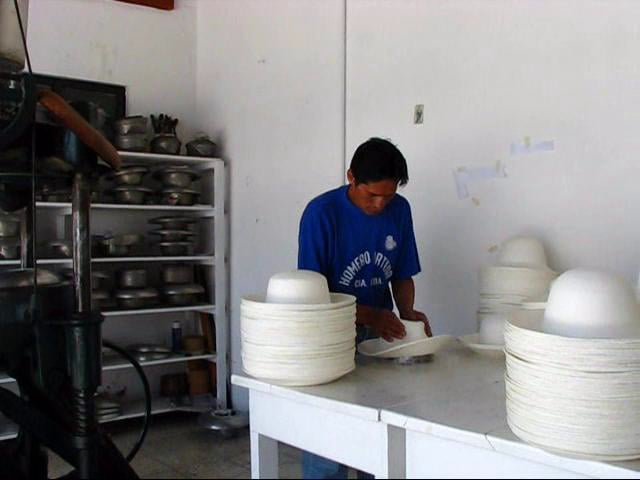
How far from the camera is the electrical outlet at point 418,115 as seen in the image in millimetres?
2533

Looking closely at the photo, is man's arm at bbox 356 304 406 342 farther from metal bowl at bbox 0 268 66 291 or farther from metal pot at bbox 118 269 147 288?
metal pot at bbox 118 269 147 288

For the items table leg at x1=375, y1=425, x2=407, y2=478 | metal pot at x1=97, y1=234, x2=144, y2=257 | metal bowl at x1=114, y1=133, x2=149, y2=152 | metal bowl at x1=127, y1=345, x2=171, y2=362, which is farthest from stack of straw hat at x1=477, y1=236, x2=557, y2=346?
metal bowl at x1=114, y1=133, x2=149, y2=152

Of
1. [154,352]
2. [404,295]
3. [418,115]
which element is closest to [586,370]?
[404,295]

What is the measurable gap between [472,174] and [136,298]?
1973mm

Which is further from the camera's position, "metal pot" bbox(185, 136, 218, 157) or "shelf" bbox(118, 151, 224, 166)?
"metal pot" bbox(185, 136, 218, 157)

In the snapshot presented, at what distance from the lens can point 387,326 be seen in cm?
159

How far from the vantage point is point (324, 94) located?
3.14 m

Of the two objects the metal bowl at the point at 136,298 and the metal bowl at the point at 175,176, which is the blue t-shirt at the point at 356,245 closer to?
the metal bowl at the point at 136,298

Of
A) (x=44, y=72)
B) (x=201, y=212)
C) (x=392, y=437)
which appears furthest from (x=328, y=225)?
(x=44, y=72)

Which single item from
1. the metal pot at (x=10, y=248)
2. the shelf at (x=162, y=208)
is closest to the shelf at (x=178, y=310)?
the shelf at (x=162, y=208)

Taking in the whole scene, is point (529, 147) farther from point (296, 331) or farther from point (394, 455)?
point (394, 455)

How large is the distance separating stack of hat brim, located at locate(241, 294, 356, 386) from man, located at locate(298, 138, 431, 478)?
1.14 ft

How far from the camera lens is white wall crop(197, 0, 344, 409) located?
123 inches

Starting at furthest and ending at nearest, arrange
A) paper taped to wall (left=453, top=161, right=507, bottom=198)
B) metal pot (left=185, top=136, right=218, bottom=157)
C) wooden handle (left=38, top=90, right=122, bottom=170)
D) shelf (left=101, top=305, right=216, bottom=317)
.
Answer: metal pot (left=185, top=136, right=218, bottom=157) < shelf (left=101, top=305, right=216, bottom=317) < paper taped to wall (left=453, top=161, right=507, bottom=198) < wooden handle (left=38, top=90, right=122, bottom=170)
